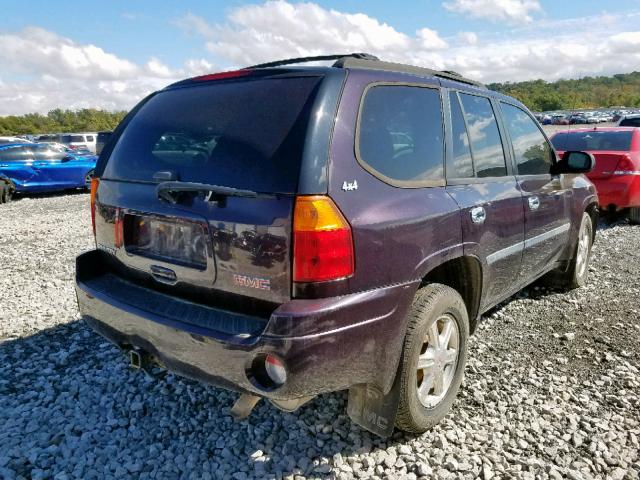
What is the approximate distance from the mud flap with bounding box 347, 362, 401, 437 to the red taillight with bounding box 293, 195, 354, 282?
27.3 inches

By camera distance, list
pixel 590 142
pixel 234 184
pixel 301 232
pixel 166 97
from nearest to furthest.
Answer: pixel 301 232 → pixel 234 184 → pixel 166 97 → pixel 590 142

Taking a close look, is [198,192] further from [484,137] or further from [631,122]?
[631,122]

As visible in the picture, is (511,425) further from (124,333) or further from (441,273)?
(124,333)

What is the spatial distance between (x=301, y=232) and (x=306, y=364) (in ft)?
1.73

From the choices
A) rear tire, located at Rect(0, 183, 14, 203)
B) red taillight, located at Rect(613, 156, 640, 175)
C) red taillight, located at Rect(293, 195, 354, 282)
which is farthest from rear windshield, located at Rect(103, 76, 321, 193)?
rear tire, located at Rect(0, 183, 14, 203)

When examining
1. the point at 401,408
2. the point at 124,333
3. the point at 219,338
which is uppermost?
the point at 219,338

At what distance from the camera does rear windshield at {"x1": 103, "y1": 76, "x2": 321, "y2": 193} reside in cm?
209

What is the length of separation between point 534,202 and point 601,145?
5.60 metres

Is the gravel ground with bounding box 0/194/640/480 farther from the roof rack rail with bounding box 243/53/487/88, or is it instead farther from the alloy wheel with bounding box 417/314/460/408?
the roof rack rail with bounding box 243/53/487/88

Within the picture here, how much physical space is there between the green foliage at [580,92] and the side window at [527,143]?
324ft

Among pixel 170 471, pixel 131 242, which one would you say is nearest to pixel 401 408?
pixel 170 471

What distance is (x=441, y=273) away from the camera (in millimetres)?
2857

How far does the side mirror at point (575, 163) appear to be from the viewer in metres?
4.11

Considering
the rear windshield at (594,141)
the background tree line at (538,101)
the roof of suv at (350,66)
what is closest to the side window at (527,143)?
the roof of suv at (350,66)
